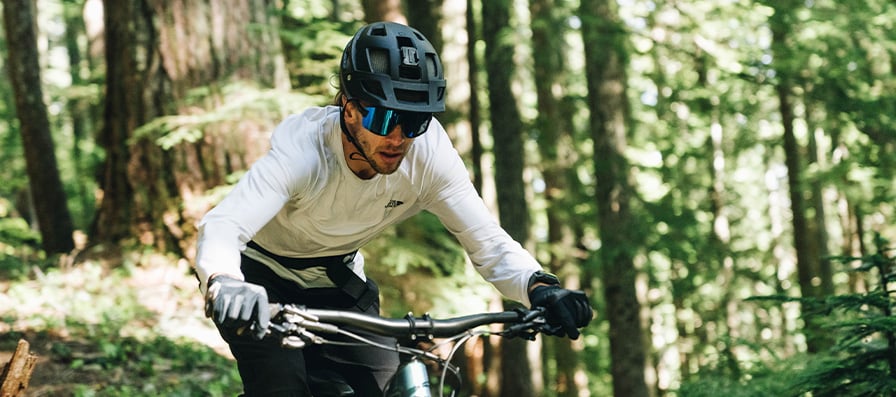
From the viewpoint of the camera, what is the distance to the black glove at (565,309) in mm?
3379

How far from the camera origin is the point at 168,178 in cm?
983

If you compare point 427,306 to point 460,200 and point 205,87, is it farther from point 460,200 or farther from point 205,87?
point 460,200

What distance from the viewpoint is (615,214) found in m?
13.1

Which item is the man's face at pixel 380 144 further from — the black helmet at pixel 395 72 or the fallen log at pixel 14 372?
the fallen log at pixel 14 372

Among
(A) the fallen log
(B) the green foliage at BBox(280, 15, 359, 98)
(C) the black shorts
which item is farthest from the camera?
(B) the green foliage at BBox(280, 15, 359, 98)

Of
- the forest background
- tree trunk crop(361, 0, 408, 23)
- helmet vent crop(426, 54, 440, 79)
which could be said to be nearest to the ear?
helmet vent crop(426, 54, 440, 79)

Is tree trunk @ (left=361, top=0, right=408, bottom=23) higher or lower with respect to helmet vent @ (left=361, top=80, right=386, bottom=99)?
higher

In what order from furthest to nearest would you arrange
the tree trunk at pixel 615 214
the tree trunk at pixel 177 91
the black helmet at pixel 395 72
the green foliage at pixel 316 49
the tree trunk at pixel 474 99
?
the tree trunk at pixel 474 99
the tree trunk at pixel 615 214
the tree trunk at pixel 177 91
the green foliage at pixel 316 49
the black helmet at pixel 395 72

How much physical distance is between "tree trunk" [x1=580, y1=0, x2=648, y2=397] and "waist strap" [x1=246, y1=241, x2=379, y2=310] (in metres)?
8.94

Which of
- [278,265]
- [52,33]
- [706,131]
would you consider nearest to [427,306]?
[278,265]

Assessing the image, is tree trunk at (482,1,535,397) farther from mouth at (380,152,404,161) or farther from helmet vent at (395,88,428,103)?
helmet vent at (395,88,428,103)

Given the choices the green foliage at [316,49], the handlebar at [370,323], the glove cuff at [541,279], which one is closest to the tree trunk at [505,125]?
the green foliage at [316,49]

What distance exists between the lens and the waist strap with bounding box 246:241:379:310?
3.93 m

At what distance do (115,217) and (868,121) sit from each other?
9217 mm
